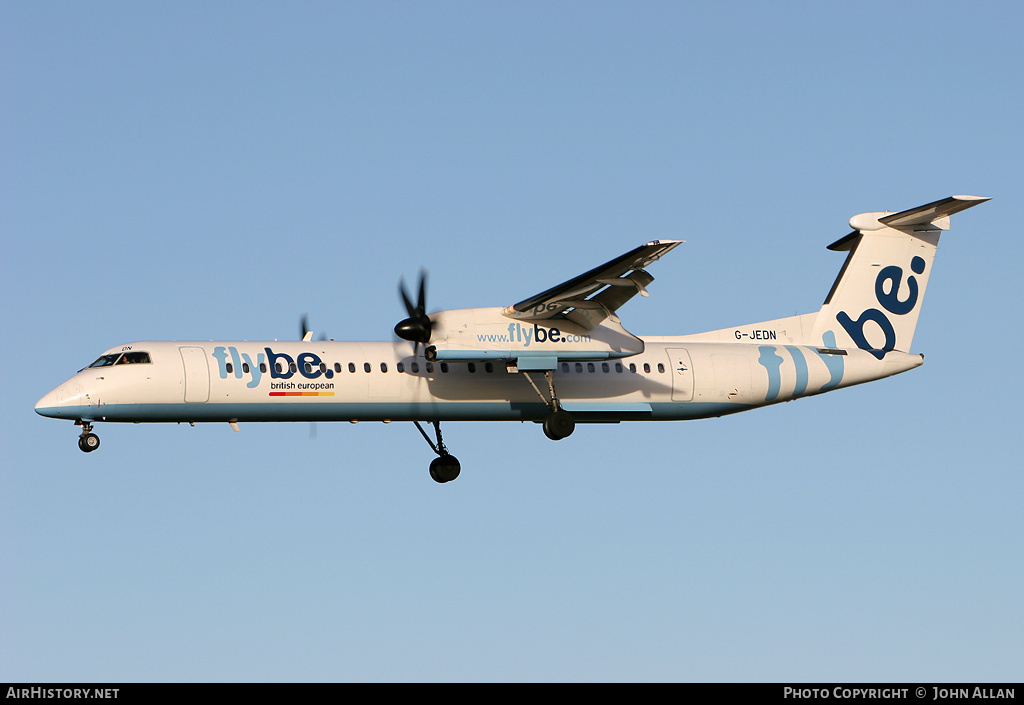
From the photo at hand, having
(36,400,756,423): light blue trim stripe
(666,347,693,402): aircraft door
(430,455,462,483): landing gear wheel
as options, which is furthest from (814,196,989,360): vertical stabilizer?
(430,455,462,483): landing gear wheel

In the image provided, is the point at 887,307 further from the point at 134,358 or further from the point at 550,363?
the point at 134,358

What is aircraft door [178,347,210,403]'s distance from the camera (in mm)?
22031

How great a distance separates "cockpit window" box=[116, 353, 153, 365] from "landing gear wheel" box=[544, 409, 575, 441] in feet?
23.1

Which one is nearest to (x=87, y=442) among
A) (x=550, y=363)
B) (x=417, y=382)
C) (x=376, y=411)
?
(x=376, y=411)

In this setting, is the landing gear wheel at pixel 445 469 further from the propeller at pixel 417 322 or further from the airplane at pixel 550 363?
the propeller at pixel 417 322

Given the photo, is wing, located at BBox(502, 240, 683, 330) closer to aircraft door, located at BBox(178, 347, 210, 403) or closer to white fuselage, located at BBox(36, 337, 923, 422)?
white fuselage, located at BBox(36, 337, 923, 422)

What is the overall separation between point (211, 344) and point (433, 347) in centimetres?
394

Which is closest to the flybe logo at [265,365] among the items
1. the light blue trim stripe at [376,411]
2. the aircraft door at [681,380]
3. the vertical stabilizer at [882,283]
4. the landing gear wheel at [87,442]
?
the light blue trim stripe at [376,411]

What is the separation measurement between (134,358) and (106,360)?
0.54 meters

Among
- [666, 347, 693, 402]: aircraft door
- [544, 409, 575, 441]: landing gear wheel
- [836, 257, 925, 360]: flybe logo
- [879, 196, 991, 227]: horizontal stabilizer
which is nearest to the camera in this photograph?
[544, 409, 575, 441]: landing gear wheel

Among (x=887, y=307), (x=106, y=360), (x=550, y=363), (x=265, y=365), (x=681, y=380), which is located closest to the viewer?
(x=106, y=360)

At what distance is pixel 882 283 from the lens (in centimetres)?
2647
